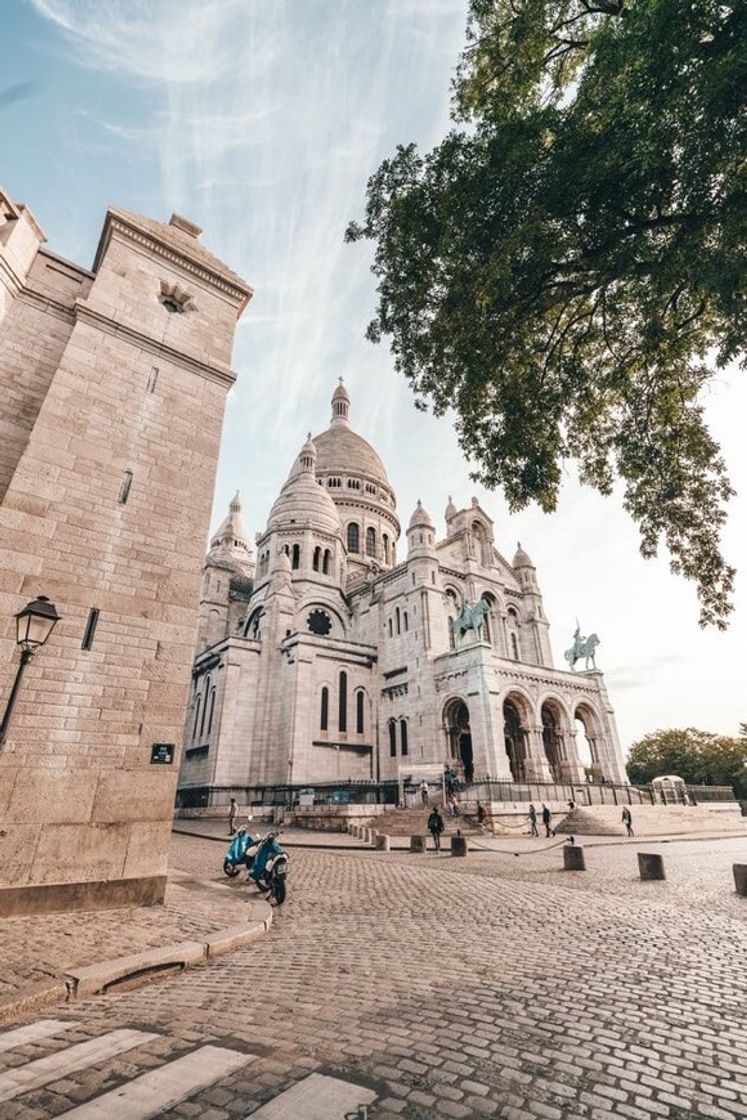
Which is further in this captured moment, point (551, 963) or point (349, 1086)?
point (551, 963)

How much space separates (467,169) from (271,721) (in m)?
26.8

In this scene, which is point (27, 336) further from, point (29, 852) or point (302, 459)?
point (302, 459)

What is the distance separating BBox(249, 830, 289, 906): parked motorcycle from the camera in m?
8.17

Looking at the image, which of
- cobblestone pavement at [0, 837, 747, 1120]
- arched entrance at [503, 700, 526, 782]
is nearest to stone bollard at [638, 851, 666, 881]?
cobblestone pavement at [0, 837, 747, 1120]

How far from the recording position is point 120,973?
4613mm

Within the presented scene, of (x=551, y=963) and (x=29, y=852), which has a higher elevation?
(x=29, y=852)

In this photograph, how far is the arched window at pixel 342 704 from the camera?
2988cm

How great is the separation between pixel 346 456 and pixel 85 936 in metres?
46.2

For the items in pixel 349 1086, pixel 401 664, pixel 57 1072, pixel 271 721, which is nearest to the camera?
pixel 349 1086

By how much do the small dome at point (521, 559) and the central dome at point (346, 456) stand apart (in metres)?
16.8

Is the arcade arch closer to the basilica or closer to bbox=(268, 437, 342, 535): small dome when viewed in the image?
the basilica

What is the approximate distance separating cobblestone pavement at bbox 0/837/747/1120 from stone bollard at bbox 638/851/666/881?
2767 mm

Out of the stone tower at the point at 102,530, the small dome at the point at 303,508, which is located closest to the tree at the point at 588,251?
the stone tower at the point at 102,530

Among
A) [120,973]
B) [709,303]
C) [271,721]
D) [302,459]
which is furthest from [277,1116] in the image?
[302,459]
